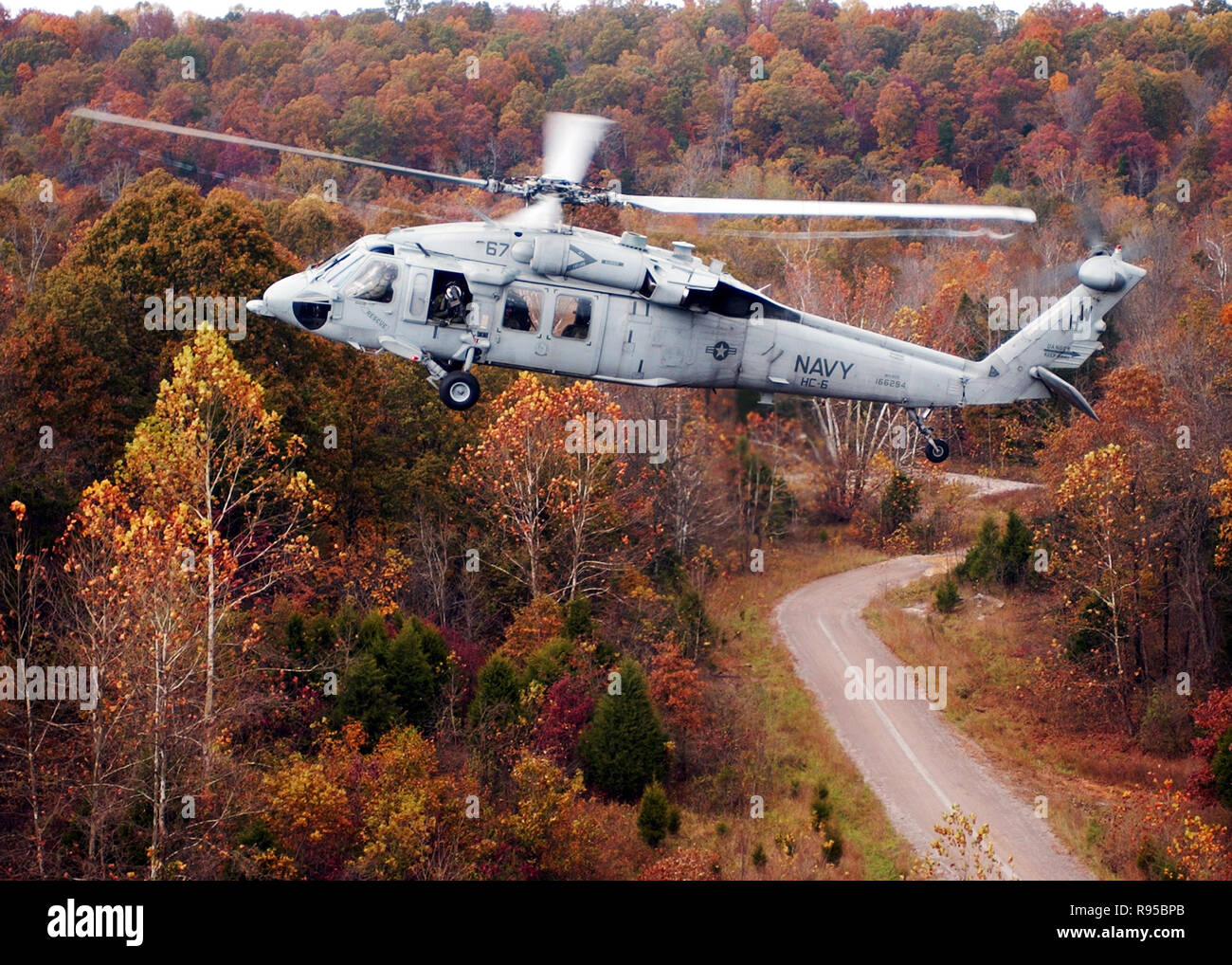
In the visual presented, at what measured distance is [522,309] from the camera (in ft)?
92.0

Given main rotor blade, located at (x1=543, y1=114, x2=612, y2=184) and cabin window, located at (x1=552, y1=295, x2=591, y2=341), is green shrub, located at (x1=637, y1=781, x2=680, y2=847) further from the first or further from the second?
main rotor blade, located at (x1=543, y1=114, x2=612, y2=184)

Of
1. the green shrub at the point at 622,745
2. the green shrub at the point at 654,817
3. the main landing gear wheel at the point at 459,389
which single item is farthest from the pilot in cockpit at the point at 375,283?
the green shrub at the point at 654,817

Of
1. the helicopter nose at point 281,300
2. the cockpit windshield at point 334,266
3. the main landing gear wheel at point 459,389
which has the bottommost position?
the main landing gear wheel at point 459,389

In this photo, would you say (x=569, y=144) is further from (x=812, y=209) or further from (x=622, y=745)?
(x=622, y=745)

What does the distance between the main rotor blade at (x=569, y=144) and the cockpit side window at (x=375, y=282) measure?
3.33 m

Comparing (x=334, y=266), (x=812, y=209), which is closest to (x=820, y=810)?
(x=812, y=209)

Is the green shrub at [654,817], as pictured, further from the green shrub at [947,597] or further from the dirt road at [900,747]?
the green shrub at [947,597]

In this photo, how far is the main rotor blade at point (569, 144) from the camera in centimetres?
2755

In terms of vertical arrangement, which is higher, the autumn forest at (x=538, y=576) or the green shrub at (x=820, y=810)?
the autumn forest at (x=538, y=576)

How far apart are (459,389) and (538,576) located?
878 inches

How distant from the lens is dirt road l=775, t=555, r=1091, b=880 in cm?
4156
